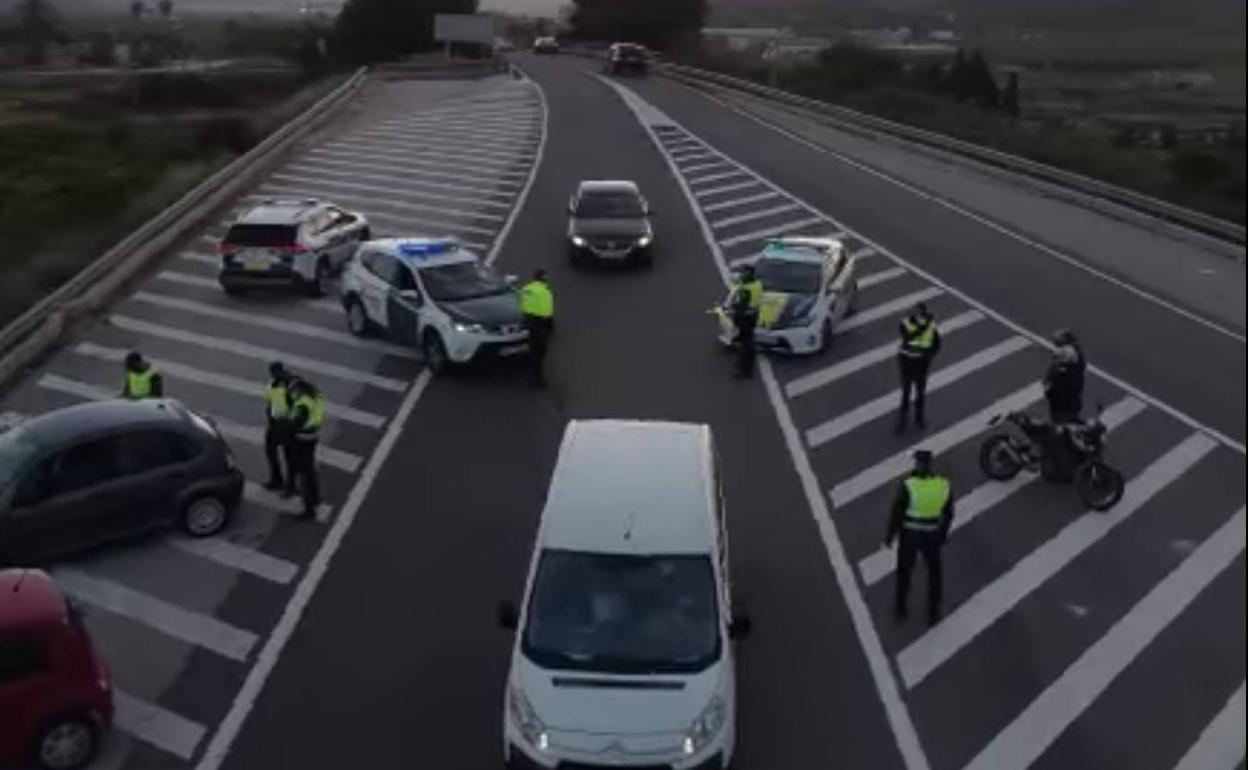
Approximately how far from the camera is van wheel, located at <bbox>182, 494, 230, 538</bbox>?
570 inches

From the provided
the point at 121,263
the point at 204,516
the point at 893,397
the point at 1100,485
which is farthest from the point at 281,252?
the point at 1100,485

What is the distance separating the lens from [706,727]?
9633 mm

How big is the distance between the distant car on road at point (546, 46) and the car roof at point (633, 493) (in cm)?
8469

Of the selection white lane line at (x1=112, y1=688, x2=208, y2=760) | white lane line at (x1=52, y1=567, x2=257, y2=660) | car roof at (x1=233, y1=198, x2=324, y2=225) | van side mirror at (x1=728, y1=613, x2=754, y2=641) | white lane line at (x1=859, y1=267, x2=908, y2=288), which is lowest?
white lane line at (x1=52, y1=567, x2=257, y2=660)

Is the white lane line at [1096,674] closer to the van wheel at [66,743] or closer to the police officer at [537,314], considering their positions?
the van wheel at [66,743]

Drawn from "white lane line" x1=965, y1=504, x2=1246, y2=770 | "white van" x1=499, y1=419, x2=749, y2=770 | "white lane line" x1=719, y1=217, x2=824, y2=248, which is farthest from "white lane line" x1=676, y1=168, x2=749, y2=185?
"white van" x1=499, y1=419, x2=749, y2=770

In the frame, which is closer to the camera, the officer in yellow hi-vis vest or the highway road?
the highway road

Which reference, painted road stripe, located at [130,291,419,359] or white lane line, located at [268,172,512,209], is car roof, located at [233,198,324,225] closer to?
painted road stripe, located at [130,291,419,359]

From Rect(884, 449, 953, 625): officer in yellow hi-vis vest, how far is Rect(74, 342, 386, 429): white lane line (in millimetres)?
8084

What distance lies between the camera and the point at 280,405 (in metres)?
14.9

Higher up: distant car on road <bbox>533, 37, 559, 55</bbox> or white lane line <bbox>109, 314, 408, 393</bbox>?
white lane line <bbox>109, 314, 408, 393</bbox>

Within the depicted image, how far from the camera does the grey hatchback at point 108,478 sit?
1352 cm

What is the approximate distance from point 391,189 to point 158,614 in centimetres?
2466

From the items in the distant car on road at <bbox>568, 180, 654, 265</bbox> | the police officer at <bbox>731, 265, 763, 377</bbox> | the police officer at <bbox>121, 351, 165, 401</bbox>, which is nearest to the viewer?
the police officer at <bbox>121, 351, 165, 401</bbox>
